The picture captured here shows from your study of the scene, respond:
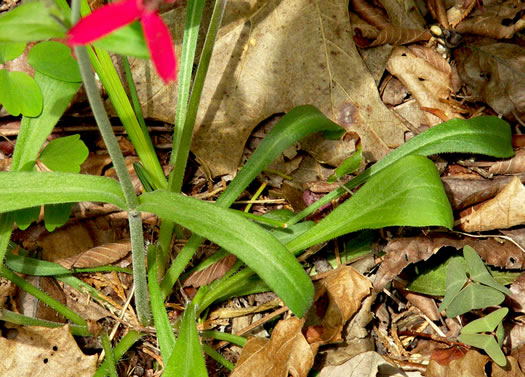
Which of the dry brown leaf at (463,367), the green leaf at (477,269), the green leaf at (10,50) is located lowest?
the dry brown leaf at (463,367)

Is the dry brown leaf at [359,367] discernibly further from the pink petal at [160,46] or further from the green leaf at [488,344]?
the pink petal at [160,46]

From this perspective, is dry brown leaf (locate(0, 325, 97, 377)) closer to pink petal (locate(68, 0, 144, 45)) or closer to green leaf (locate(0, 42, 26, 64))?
green leaf (locate(0, 42, 26, 64))

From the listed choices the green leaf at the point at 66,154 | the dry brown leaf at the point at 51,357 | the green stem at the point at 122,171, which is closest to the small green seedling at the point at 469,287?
the green stem at the point at 122,171

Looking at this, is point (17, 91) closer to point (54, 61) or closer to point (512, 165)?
point (54, 61)

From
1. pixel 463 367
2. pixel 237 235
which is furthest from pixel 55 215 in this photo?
pixel 463 367

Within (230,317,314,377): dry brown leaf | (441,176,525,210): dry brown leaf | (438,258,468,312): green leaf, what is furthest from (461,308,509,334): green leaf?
(230,317,314,377): dry brown leaf

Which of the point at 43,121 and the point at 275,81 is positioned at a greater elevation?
the point at 43,121
